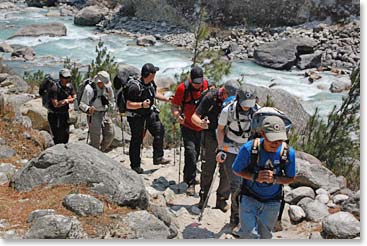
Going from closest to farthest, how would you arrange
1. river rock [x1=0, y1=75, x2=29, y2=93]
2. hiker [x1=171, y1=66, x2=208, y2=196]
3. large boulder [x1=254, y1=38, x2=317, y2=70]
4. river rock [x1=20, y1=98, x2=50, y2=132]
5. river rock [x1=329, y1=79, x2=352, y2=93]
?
hiker [x1=171, y1=66, x2=208, y2=196]
river rock [x1=20, y1=98, x2=50, y2=132]
river rock [x1=0, y1=75, x2=29, y2=93]
river rock [x1=329, y1=79, x2=352, y2=93]
large boulder [x1=254, y1=38, x2=317, y2=70]

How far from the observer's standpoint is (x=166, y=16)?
102ft

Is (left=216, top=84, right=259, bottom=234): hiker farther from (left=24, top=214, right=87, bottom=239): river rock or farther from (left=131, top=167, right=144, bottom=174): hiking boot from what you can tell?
(left=131, top=167, right=144, bottom=174): hiking boot

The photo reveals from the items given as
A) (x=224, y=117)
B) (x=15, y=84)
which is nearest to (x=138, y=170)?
(x=224, y=117)

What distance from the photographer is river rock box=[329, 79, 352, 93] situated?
1807cm

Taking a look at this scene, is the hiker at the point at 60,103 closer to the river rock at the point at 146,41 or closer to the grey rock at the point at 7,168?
the grey rock at the point at 7,168

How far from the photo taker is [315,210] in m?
5.84

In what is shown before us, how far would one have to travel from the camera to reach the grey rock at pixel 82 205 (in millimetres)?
4773

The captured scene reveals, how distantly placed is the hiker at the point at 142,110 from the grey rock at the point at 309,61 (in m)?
15.8

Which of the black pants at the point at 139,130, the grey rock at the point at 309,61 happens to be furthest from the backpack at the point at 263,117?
the grey rock at the point at 309,61

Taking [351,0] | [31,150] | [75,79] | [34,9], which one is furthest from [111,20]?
[31,150]

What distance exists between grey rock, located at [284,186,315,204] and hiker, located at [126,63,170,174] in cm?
185

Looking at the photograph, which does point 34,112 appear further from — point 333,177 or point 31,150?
point 333,177

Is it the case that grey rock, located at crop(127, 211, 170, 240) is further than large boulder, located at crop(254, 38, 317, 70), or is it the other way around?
large boulder, located at crop(254, 38, 317, 70)

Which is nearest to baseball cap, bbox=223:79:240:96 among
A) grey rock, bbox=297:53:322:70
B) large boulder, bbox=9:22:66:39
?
grey rock, bbox=297:53:322:70
